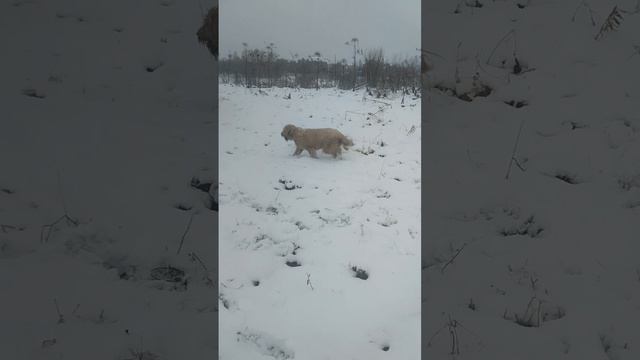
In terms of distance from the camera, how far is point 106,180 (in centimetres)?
276

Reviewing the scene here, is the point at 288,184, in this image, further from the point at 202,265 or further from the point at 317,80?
the point at 317,80

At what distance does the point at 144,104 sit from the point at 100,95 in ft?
1.25

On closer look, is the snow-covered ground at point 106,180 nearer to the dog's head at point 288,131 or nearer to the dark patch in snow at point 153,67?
the dark patch in snow at point 153,67

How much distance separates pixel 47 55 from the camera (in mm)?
4074

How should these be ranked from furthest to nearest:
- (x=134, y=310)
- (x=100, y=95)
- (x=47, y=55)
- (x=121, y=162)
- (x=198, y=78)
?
(x=198, y=78) < (x=47, y=55) < (x=100, y=95) < (x=121, y=162) < (x=134, y=310)

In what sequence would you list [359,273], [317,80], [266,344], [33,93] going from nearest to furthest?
[266,344], [359,273], [33,93], [317,80]

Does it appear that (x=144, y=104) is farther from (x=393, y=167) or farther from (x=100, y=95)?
(x=393, y=167)

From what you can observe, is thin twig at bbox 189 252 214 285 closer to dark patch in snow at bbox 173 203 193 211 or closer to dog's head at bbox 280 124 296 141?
dark patch in snow at bbox 173 203 193 211

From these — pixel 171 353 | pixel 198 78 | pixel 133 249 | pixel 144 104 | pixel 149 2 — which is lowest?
pixel 171 353

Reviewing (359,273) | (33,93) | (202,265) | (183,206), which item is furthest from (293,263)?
(33,93)
